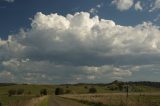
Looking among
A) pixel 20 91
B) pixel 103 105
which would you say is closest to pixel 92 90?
pixel 20 91

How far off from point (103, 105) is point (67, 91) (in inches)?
5172

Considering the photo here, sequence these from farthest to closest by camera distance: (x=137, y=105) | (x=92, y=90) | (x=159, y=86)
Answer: (x=159, y=86) < (x=92, y=90) < (x=137, y=105)

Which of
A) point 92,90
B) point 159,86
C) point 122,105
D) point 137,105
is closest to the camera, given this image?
point 137,105

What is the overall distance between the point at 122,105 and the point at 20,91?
135114 millimetres

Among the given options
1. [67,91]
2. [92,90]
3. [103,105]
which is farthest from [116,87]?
[103,105]

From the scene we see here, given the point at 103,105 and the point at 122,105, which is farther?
the point at 103,105

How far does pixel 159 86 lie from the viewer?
19712cm

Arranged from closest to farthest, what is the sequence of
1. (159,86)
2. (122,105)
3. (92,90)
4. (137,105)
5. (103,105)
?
(137,105)
(122,105)
(103,105)
(92,90)
(159,86)

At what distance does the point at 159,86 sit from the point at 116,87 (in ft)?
106

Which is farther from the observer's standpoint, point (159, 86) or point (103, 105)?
point (159, 86)

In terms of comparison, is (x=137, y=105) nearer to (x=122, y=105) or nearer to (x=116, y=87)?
(x=122, y=105)

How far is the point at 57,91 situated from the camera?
17512cm

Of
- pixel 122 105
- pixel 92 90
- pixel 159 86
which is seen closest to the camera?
pixel 122 105

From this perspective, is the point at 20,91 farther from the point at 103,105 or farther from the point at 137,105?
the point at 137,105
